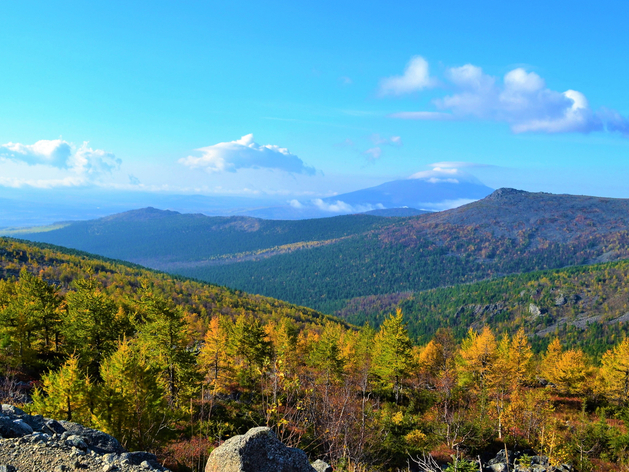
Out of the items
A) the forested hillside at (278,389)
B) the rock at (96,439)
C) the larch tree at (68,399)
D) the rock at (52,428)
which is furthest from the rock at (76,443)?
the larch tree at (68,399)

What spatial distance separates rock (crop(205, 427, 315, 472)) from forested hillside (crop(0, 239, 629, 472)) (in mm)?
524

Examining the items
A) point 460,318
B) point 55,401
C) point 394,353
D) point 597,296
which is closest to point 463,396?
point 394,353

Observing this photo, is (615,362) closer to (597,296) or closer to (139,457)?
(139,457)

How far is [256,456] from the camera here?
7.36 m

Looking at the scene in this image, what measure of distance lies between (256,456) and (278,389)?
10.5ft

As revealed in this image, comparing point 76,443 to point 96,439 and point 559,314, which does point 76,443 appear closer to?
point 96,439

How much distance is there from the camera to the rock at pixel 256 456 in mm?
7172

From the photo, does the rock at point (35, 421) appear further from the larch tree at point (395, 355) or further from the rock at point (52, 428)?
the larch tree at point (395, 355)

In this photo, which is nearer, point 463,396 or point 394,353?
point 394,353

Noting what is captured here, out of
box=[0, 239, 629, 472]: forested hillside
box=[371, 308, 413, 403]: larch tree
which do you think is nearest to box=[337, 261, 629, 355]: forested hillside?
box=[0, 239, 629, 472]: forested hillside

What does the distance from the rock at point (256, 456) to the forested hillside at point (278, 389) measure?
0.52 metres

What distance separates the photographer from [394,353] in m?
36.8

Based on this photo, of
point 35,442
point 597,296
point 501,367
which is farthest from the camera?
point 597,296

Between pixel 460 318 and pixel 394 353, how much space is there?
178 m
